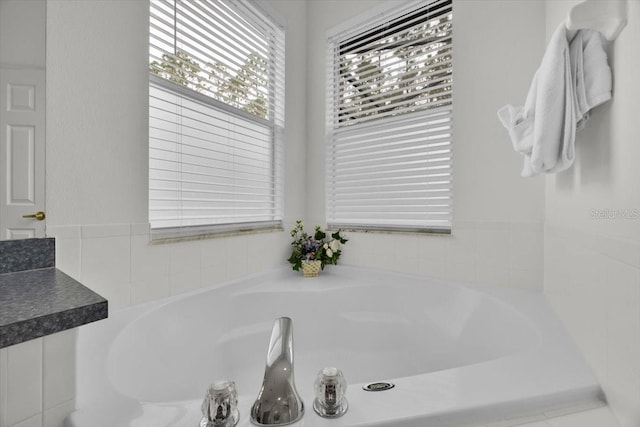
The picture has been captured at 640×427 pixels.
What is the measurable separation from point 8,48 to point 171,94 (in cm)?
60

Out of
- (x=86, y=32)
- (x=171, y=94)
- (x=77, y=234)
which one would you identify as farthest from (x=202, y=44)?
(x=77, y=234)

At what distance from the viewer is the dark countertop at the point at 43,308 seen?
Answer: 17.3 inches

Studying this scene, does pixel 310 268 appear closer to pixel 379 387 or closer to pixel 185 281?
pixel 185 281

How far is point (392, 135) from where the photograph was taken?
2.03 meters

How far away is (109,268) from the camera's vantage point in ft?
3.96

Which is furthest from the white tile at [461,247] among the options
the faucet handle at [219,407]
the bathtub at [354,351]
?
the faucet handle at [219,407]

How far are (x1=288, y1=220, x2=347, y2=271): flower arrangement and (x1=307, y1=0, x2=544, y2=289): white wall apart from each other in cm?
48

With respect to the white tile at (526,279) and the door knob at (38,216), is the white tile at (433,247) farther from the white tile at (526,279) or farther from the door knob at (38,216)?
the door knob at (38,216)

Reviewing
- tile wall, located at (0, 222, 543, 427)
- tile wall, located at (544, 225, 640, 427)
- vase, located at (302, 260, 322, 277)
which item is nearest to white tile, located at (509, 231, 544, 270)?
tile wall, located at (0, 222, 543, 427)

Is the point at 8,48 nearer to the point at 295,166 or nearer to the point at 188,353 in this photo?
the point at 188,353

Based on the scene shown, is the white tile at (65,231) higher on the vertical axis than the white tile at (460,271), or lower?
higher

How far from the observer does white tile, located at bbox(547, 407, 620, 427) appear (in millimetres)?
671

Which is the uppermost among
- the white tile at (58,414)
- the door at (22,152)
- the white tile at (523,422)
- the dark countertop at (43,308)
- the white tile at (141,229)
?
the door at (22,152)

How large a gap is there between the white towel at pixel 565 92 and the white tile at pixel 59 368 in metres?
1.28
